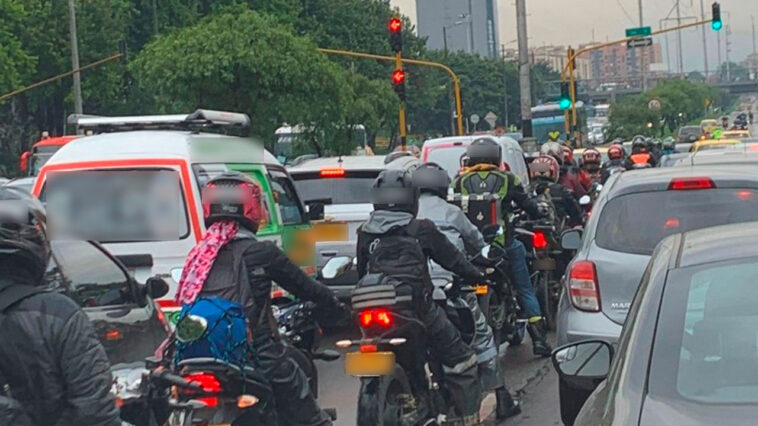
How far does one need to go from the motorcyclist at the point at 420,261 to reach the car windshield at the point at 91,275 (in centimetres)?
132

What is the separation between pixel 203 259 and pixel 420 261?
1.56 metres

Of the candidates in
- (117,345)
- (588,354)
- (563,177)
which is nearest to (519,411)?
(117,345)

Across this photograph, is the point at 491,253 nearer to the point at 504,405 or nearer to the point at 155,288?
the point at 504,405

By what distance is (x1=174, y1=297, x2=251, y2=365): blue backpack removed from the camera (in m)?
5.51

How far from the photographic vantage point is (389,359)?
21.6 feet

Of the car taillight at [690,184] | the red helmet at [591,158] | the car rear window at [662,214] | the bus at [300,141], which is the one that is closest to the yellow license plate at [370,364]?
the car rear window at [662,214]

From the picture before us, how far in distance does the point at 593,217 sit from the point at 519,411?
151cm

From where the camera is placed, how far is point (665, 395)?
3225 mm

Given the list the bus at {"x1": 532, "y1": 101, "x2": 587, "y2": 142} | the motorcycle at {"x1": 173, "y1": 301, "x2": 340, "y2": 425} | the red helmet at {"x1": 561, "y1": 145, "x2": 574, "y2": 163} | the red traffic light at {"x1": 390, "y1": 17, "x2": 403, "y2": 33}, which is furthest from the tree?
the bus at {"x1": 532, "y1": 101, "x2": 587, "y2": 142}

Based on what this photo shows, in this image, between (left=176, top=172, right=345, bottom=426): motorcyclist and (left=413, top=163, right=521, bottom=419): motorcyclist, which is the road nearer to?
(left=413, top=163, right=521, bottom=419): motorcyclist

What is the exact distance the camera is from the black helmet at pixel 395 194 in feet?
23.6

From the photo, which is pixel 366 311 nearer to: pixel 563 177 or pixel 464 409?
pixel 464 409

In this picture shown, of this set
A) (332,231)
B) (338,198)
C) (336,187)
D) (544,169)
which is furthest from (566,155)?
(332,231)

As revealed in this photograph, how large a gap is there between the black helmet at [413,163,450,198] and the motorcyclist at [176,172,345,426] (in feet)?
9.97
